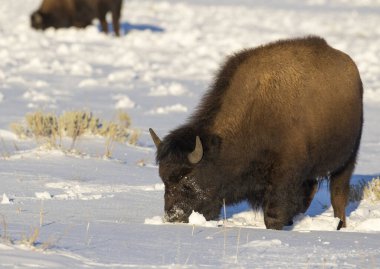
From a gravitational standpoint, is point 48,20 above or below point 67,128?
below

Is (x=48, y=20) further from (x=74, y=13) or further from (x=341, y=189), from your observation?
(x=341, y=189)

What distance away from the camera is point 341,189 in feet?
27.3

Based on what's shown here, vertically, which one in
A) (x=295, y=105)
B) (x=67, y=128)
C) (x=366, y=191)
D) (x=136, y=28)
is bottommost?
(x=136, y=28)

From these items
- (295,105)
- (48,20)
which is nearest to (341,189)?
(295,105)

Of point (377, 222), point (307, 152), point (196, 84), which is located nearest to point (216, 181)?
point (307, 152)

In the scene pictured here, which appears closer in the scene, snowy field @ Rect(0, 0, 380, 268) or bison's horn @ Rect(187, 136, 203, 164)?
snowy field @ Rect(0, 0, 380, 268)

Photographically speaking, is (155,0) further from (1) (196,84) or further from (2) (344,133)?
(2) (344,133)

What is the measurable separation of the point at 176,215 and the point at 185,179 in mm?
313

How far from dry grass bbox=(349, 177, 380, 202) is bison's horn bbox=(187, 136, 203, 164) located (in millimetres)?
2451

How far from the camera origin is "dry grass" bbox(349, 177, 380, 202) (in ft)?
28.4

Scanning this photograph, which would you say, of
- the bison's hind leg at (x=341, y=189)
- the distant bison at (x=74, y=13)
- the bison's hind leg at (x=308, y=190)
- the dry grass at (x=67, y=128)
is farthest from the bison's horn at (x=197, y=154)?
the distant bison at (x=74, y=13)

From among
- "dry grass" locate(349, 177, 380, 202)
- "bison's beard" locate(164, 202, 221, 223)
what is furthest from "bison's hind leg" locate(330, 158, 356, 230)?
"bison's beard" locate(164, 202, 221, 223)

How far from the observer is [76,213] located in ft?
21.9

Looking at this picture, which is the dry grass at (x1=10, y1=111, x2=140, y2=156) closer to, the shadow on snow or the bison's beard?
the bison's beard
